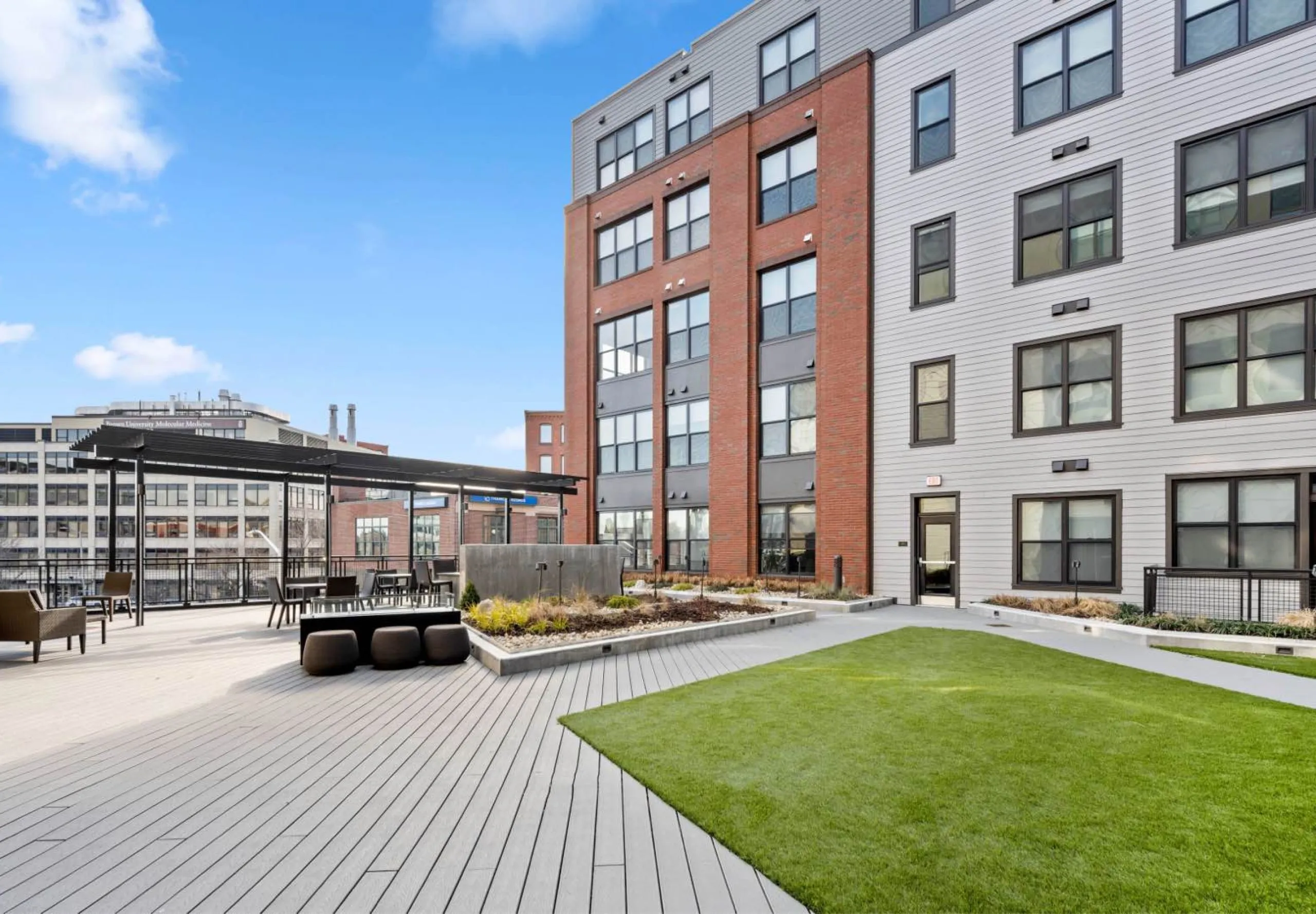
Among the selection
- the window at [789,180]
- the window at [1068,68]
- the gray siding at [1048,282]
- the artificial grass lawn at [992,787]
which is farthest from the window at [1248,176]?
the artificial grass lawn at [992,787]

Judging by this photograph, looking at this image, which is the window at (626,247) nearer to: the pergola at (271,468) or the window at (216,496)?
the pergola at (271,468)

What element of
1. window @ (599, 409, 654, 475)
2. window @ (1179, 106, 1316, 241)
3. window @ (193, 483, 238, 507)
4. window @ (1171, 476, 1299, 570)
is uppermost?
window @ (1179, 106, 1316, 241)

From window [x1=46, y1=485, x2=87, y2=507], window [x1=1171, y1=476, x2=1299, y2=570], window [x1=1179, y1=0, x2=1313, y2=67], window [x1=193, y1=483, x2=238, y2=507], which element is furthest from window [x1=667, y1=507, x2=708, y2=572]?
window [x1=46, y1=485, x2=87, y2=507]

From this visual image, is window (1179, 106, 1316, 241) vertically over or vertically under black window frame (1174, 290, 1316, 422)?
over

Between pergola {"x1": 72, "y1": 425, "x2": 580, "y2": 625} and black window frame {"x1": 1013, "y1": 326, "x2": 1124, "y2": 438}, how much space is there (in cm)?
1284

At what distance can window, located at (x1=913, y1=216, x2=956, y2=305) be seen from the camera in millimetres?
16625

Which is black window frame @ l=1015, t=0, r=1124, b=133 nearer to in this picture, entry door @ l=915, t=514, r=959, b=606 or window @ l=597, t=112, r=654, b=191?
entry door @ l=915, t=514, r=959, b=606

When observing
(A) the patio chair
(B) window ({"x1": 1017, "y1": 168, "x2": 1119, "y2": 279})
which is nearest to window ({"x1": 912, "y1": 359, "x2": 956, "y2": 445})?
(B) window ({"x1": 1017, "y1": 168, "x2": 1119, "y2": 279})

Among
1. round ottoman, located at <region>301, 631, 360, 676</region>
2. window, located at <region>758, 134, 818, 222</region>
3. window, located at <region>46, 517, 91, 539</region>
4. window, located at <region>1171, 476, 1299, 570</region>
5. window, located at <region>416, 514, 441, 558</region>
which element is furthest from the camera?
window, located at <region>46, 517, 91, 539</region>

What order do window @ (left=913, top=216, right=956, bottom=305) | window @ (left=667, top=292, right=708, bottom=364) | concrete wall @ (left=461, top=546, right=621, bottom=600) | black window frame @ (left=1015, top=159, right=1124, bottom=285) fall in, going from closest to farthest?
concrete wall @ (left=461, top=546, right=621, bottom=600), black window frame @ (left=1015, top=159, right=1124, bottom=285), window @ (left=913, top=216, right=956, bottom=305), window @ (left=667, top=292, right=708, bottom=364)

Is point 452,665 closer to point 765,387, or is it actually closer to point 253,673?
point 253,673

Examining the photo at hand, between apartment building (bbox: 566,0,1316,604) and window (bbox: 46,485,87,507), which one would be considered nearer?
apartment building (bbox: 566,0,1316,604)

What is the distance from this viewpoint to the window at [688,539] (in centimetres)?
2144

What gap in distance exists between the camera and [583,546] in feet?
48.2
